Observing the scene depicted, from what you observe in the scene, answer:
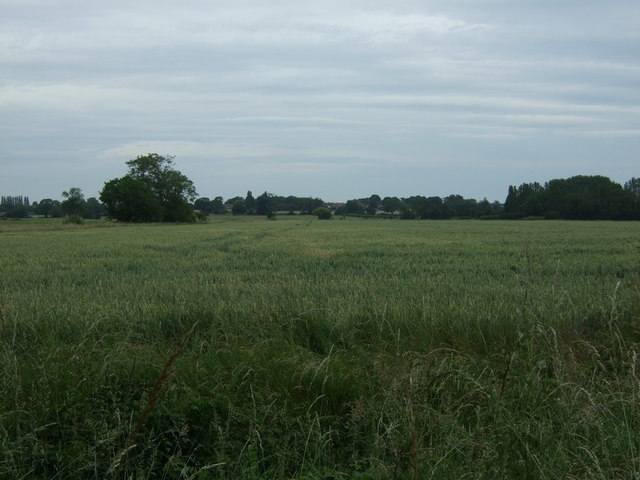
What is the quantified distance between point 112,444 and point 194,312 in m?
2.99

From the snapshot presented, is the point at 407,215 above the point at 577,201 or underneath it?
underneath

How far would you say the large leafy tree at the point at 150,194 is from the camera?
8481 cm

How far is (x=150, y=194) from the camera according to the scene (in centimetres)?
8856

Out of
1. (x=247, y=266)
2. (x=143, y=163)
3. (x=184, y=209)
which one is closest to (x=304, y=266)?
(x=247, y=266)

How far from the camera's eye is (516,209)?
351 ft

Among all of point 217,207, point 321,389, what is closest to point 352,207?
point 217,207

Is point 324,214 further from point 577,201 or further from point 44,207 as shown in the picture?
point 44,207

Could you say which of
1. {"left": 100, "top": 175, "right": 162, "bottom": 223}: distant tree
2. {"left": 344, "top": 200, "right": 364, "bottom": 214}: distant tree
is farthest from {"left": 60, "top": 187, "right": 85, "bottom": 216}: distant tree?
{"left": 344, "top": 200, "right": 364, "bottom": 214}: distant tree

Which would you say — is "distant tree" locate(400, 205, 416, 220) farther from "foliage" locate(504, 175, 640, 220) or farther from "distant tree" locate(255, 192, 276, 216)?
"distant tree" locate(255, 192, 276, 216)

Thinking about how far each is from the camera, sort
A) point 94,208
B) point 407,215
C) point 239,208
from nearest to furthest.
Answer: point 407,215
point 94,208
point 239,208

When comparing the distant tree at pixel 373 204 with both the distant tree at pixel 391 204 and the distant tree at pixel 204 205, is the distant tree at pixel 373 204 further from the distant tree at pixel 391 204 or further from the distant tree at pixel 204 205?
the distant tree at pixel 204 205

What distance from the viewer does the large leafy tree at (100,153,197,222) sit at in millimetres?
84812

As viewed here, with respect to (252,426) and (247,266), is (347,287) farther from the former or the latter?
(247,266)

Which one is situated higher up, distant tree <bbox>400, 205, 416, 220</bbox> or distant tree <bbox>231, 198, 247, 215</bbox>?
distant tree <bbox>231, 198, 247, 215</bbox>
